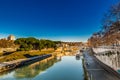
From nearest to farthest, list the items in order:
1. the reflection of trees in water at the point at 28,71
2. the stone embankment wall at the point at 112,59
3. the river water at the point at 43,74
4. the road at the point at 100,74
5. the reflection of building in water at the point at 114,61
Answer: the road at the point at 100,74
the reflection of building in water at the point at 114,61
the stone embankment wall at the point at 112,59
the river water at the point at 43,74
the reflection of trees in water at the point at 28,71

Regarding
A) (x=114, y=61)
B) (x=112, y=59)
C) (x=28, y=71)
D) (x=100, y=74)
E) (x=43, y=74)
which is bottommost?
(x=43, y=74)

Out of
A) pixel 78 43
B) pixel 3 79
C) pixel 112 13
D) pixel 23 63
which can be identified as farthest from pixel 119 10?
pixel 78 43

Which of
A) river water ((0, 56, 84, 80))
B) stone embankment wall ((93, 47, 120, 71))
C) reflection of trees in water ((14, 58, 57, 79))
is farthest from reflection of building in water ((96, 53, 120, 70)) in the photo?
reflection of trees in water ((14, 58, 57, 79))

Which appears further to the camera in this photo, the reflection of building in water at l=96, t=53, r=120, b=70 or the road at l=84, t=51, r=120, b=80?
the reflection of building in water at l=96, t=53, r=120, b=70

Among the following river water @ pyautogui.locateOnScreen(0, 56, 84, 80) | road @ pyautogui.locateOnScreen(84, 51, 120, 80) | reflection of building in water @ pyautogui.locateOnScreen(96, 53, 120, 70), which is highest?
reflection of building in water @ pyautogui.locateOnScreen(96, 53, 120, 70)

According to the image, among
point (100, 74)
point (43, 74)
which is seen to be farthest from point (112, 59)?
point (43, 74)

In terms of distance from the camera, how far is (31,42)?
170 feet

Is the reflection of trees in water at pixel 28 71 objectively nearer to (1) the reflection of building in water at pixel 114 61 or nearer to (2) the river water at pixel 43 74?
(2) the river water at pixel 43 74

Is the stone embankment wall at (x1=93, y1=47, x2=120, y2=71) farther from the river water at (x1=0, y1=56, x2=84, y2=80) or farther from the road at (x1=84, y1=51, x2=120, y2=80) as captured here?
the river water at (x1=0, y1=56, x2=84, y2=80)

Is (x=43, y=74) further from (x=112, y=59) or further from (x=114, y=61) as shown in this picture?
(x=114, y=61)

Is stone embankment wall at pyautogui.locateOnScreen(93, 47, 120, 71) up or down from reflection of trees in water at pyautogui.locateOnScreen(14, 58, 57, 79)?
up

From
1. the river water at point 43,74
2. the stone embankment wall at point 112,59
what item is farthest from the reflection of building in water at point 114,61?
the river water at point 43,74

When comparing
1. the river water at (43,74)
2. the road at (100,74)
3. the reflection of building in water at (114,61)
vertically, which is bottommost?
the river water at (43,74)

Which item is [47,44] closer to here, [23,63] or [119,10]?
[23,63]
